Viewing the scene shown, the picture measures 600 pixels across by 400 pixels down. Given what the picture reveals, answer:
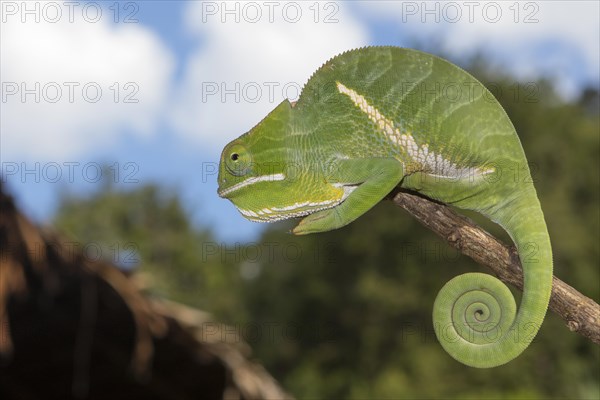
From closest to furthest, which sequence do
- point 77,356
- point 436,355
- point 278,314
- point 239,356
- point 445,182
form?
1. point 445,182
2. point 239,356
3. point 77,356
4. point 436,355
5. point 278,314

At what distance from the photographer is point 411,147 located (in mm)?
2064

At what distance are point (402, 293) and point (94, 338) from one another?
23521 millimetres

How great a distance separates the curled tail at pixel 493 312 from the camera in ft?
6.51

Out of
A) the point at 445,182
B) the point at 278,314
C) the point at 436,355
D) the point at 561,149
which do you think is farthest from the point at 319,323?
the point at 445,182

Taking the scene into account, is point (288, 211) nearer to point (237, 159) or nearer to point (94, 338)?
point (237, 159)

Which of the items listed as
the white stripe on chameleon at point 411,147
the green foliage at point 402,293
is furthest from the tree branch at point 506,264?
the green foliage at point 402,293

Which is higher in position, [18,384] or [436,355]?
[18,384]

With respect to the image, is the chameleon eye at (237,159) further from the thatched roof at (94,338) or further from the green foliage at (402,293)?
the green foliage at (402,293)

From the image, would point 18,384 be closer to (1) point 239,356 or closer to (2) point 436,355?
(1) point 239,356

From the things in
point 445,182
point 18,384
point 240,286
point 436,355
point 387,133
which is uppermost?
point 387,133

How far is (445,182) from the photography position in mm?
2164

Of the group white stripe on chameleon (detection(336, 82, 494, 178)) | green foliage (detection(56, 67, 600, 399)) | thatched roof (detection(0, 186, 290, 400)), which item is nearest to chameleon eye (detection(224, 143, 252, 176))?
white stripe on chameleon (detection(336, 82, 494, 178))

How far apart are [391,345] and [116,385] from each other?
24.4 m

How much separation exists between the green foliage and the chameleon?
21.7m
